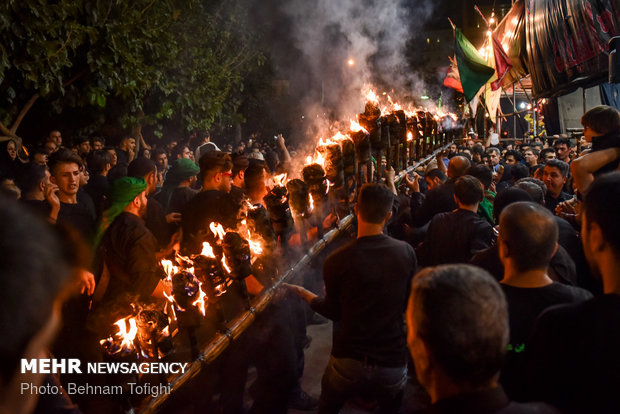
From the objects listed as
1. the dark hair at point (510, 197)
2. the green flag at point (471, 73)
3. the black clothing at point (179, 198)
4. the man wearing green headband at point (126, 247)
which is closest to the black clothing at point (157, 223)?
the black clothing at point (179, 198)

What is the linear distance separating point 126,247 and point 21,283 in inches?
73.9

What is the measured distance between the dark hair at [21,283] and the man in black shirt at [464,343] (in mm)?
1216

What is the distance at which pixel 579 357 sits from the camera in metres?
1.61

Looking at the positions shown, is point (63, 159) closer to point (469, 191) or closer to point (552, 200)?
point (469, 191)

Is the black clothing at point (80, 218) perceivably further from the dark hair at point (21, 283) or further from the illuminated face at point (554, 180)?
the illuminated face at point (554, 180)

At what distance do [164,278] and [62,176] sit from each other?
5.73 feet

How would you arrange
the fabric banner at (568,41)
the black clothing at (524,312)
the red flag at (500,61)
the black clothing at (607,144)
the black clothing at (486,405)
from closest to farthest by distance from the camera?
the black clothing at (486,405) → the black clothing at (524,312) → the black clothing at (607,144) → the fabric banner at (568,41) → the red flag at (500,61)

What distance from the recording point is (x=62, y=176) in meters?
4.18

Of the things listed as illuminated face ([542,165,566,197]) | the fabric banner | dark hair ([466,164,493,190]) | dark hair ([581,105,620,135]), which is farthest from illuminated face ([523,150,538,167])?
dark hair ([581,105,620,135])

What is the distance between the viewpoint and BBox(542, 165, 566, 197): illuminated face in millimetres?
5527

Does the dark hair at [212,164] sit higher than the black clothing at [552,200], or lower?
higher

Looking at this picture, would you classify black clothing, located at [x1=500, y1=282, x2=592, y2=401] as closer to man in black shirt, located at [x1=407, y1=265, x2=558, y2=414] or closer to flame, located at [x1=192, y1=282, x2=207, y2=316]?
man in black shirt, located at [x1=407, y1=265, x2=558, y2=414]

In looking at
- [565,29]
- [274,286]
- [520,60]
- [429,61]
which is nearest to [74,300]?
[274,286]

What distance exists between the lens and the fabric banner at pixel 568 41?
829 centimetres
